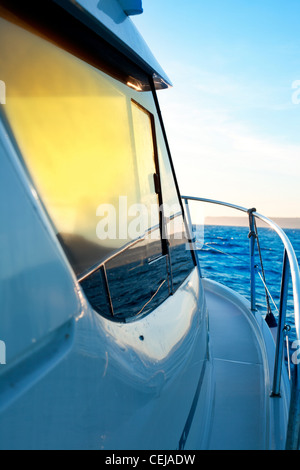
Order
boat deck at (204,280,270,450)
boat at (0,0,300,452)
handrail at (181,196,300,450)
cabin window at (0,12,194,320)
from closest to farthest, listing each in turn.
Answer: boat at (0,0,300,452) < cabin window at (0,12,194,320) < handrail at (181,196,300,450) < boat deck at (204,280,270,450)

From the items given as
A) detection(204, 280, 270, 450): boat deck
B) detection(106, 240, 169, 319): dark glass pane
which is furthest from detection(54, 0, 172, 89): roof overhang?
detection(204, 280, 270, 450): boat deck

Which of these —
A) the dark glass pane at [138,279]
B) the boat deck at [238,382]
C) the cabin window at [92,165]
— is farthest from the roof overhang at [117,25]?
the boat deck at [238,382]

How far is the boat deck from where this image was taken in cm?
178

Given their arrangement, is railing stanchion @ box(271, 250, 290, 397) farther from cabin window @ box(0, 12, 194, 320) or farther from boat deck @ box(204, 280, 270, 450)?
cabin window @ box(0, 12, 194, 320)

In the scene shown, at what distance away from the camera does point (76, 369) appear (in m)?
0.70

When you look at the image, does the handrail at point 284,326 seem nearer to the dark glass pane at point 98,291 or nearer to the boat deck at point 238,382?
the boat deck at point 238,382

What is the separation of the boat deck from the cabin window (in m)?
0.73

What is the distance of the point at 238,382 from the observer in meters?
2.23

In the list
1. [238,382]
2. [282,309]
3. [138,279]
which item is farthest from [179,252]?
[238,382]

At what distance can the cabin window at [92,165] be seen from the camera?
85 cm

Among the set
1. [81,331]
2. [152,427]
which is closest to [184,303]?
[152,427]

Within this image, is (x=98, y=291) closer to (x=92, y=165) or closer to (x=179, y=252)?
(x=92, y=165)

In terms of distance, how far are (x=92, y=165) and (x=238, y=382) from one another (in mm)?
1653

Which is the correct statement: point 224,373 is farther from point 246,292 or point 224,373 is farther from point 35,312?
point 246,292
